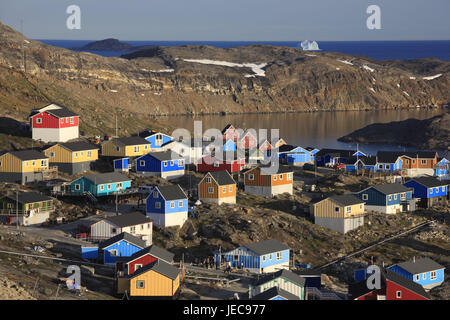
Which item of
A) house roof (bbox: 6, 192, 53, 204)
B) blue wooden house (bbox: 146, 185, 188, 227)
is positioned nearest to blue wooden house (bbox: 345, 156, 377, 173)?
blue wooden house (bbox: 146, 185, 188, 227)

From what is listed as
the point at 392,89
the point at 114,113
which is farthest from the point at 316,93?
the point at 114,113

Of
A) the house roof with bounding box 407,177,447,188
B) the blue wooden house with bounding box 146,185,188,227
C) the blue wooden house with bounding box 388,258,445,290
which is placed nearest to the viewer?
the blue wooden house with bounding box 388,258,445,290

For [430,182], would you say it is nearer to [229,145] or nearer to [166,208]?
[229,145]

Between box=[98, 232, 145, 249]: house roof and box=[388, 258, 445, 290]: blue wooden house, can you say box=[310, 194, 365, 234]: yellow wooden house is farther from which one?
box=[98, 232, 145, 249]: house roof

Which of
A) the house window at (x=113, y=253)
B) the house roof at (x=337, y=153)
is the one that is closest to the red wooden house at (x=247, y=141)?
the house roof at (x=337, y=153)

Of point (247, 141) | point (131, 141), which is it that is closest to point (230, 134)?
point (247, 141)

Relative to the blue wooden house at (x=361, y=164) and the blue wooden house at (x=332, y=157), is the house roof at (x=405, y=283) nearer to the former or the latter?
the blue wooden house at (x=361, y=164)

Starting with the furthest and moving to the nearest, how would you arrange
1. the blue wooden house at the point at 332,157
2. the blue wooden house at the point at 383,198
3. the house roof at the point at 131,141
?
the blue wooden house at the point at 332,157
the house roof at the point at 131,141
the blue wooden house at the point at 383,198
